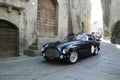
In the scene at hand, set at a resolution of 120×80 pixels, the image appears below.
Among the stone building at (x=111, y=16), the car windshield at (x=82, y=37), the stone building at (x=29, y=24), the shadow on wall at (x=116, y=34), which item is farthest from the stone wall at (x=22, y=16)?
the stone building at (x=111, y=16)

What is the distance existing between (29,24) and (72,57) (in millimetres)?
4797

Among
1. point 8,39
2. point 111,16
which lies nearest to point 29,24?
point 8,39

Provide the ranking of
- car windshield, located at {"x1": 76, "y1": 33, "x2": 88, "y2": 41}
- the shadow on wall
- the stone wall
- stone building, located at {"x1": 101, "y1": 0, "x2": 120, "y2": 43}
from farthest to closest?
1. stone building, located at {"x1": 101, "y1": 0, "x2": 120, "y2": 43}
2. the shadow on wall
3. the stone wall
4. car windshield, located at {"x1": 76, "y1": 33, "x2": 88, "y2": 41}

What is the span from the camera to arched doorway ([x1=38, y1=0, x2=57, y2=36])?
539 inches

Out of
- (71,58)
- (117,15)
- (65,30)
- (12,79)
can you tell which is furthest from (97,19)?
(12,79)

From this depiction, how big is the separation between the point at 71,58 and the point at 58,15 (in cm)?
733

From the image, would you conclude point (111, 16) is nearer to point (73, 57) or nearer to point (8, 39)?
point (8, 39)

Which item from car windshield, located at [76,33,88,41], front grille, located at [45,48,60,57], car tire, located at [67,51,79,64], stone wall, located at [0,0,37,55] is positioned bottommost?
car tire, located at [67,51,79,64]

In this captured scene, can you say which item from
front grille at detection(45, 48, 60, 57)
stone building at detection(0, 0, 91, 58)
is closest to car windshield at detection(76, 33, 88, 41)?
front grille at detection(45, 48, 60, 57)

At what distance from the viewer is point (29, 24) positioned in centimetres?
1224

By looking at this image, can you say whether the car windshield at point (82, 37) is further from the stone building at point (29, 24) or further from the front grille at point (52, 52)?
the stone building at point (29, 24)

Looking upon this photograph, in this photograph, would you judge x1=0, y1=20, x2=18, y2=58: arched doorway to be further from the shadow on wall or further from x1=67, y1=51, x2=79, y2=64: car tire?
the shadow on wall

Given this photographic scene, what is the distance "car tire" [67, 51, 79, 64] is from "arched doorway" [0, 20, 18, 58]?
4.24 meters

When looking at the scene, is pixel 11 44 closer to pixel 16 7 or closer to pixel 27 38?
pixel 27 38
